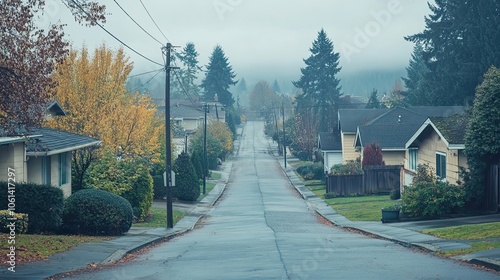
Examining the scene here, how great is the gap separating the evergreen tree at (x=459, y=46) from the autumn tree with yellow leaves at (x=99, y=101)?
34.6 meters

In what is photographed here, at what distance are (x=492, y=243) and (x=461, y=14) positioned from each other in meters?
51.4

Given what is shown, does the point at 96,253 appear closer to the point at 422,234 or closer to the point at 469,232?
the point at 422,234

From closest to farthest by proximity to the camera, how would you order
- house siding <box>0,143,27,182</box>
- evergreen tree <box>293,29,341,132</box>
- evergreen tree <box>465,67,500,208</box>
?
house siding <box>0,143,27,182</box> → evergreen tree <box>465,67,500,208</box> → evergreen tree <box>293,29,341,132</box>

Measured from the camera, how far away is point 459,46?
67.2 metres

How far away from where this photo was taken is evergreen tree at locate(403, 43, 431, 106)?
81.9m

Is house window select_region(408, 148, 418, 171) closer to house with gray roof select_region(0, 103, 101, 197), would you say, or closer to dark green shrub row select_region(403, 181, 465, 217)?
dark green shrub row select_region(403, 181, 465, 217)

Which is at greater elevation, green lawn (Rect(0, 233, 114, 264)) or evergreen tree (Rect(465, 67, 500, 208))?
evergreen tree (Rect(465, 67, 500, 208))

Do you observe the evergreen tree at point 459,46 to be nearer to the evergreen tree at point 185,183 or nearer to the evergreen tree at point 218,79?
the evergreen tree at point 185,183

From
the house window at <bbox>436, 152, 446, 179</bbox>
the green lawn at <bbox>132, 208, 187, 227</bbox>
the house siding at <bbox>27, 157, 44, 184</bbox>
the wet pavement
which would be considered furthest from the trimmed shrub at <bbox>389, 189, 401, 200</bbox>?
the house siding at <bbox>27, 157, 44, 184</bbox>

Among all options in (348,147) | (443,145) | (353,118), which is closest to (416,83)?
(353,118)

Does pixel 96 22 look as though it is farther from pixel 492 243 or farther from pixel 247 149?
pixel 247 149

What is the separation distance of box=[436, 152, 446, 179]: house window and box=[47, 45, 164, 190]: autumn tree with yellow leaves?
57.7 ft

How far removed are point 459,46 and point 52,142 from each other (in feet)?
159

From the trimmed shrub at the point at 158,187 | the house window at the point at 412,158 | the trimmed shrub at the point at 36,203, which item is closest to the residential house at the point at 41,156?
the trimmed shrub at the point at 36,203
